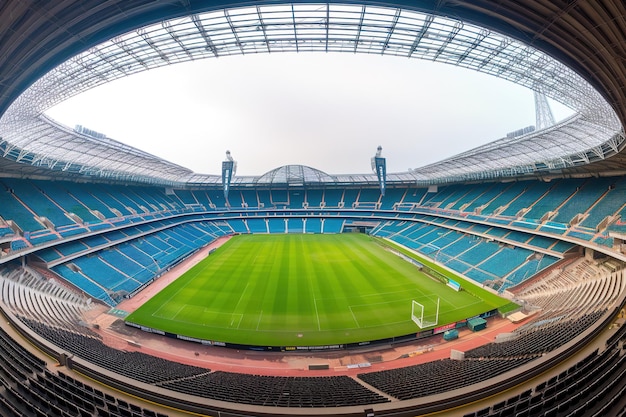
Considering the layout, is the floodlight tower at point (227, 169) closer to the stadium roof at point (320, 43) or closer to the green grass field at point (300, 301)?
the green grass field at point (300, 301)

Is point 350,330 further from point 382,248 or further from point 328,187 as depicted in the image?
point 328,187

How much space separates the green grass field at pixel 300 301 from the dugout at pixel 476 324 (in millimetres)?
965

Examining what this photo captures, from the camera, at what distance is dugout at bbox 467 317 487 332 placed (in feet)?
65.5

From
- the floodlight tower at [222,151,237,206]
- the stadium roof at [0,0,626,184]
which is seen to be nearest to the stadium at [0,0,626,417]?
the stadium roof at [0,0,626,184]

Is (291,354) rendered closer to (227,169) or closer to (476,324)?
(476,324)

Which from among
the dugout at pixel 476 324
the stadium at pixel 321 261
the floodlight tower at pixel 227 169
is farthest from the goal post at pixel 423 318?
the floodlight tower at pixel 227 169

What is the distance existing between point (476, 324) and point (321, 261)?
19.8 meters

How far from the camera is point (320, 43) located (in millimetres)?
16281

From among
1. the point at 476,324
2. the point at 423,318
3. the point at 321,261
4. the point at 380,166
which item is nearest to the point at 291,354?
the point at 423,318

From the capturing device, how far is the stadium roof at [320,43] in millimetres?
9742

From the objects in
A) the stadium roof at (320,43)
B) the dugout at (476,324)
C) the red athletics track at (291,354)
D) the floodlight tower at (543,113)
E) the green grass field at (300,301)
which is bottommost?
the red athletics track at (291,354)

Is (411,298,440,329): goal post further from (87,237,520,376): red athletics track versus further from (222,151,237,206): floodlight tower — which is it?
(222,151,237,206): floodlight tower

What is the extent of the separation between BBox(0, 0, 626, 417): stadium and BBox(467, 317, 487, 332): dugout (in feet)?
0.45

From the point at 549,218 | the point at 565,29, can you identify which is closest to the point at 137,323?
the point at 565,29
